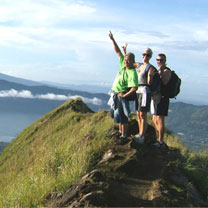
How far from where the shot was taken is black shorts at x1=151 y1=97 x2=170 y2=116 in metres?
9.07

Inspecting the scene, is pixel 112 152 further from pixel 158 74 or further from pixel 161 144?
pixel 158 74

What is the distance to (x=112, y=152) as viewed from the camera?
7.70 metres

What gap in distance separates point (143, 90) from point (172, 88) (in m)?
0.96

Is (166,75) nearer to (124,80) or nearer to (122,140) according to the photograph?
(124,80)

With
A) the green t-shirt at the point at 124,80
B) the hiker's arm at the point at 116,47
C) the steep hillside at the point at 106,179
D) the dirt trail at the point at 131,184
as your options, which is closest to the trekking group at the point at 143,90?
the green t-shirt at the point at 124,80

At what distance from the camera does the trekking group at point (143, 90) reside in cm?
862

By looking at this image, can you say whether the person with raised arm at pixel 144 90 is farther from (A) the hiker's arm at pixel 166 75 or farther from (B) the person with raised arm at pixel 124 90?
(A) the hiker's arm at pixel 166 75

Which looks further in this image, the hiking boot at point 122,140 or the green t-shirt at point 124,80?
the green t-shirt at point 124,80

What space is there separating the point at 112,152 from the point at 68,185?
1.74 metres

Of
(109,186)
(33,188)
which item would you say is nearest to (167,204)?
(109,186)

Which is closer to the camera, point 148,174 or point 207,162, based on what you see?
point 148,174

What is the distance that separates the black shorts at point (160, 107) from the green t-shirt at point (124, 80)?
3.34 ft

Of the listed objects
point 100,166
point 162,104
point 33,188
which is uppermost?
point 162,104

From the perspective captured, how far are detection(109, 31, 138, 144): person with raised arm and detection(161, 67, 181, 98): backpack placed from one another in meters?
1.11
